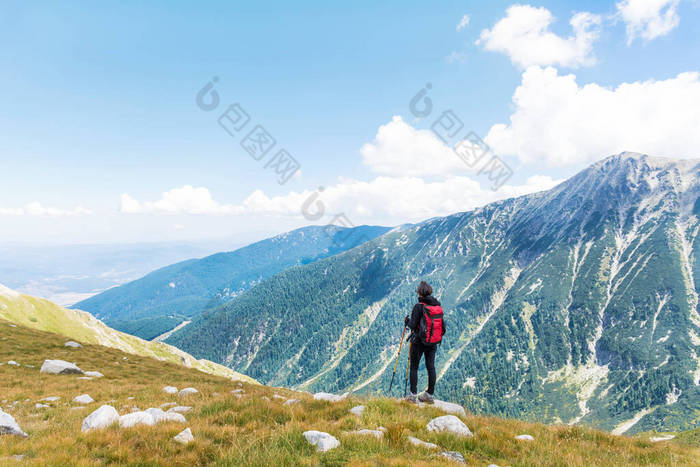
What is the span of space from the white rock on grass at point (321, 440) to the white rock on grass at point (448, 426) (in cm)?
291

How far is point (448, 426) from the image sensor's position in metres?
8.35

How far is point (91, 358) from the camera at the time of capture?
96.7 feet

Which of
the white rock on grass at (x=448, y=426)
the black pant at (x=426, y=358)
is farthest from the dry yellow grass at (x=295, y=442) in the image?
the black pant at (x=426, y=358)

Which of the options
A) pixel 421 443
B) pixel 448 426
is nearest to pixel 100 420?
pixel 421 443

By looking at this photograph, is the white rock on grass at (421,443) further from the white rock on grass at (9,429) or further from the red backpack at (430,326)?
Result: the white rock on grass at (9,429)

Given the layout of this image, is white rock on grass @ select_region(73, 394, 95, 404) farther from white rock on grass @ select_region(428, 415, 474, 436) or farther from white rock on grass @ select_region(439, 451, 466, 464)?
white rock on grass @ select_region(439, 451, 466, 464)

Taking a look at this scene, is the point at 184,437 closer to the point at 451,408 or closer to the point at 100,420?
the point at 100,420

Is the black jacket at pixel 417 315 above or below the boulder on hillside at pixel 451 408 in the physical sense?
above

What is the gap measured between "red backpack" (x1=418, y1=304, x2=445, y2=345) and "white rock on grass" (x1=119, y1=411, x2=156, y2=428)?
28.4 ft

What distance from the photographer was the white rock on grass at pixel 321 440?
A: 6.41 m

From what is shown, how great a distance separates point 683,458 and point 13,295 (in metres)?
97.1

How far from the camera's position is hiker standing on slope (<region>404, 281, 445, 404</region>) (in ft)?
38.3

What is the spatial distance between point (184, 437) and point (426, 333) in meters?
8.03

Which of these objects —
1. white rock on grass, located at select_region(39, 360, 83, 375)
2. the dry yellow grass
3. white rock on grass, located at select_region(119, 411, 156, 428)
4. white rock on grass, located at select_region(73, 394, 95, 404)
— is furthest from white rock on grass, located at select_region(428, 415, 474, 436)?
white rock on grass, located at select_region(39, 360, 83, 375)
